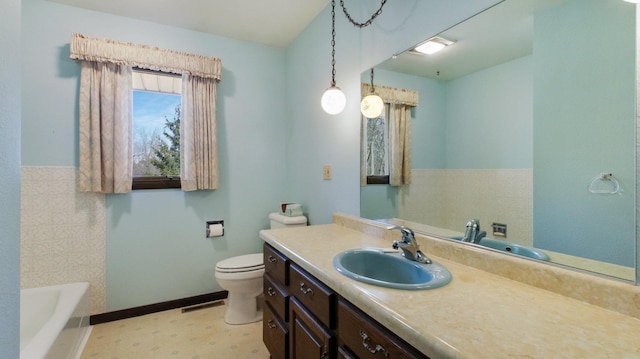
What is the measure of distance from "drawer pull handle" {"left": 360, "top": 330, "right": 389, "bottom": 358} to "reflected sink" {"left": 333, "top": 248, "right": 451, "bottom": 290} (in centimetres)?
16

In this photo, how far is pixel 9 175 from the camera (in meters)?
0.65

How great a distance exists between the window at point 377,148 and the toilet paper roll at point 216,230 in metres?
1.58

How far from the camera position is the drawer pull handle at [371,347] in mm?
771

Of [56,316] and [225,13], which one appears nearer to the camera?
[56,316]

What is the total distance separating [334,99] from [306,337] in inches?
55.1

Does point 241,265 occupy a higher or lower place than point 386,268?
lower

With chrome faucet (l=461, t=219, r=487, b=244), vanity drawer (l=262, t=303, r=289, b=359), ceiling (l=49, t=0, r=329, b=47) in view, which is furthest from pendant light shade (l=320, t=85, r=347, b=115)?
vanity drawer (l=262, t=303, r=289, b=359)

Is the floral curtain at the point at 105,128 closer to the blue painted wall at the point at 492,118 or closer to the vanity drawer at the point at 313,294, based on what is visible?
the vanity drawer at the point at 313,294

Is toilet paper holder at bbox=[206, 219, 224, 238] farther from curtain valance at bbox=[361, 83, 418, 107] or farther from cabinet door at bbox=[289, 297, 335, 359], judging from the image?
curtain valance at bbox=[361, 83, 418, 107]

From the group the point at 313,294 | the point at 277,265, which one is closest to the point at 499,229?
the point at 313,294

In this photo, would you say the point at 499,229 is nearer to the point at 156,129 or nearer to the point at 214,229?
the point at 214,229

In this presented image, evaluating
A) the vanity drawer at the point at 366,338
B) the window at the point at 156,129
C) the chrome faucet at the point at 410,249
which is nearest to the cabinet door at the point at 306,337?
the vanity drawer at the point at 366,338

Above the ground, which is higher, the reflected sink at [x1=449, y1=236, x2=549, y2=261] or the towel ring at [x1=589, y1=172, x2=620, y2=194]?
the towel ring at [x1=589, y1=172, x2=620, y2=194]

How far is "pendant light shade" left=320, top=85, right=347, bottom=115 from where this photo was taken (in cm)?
185
